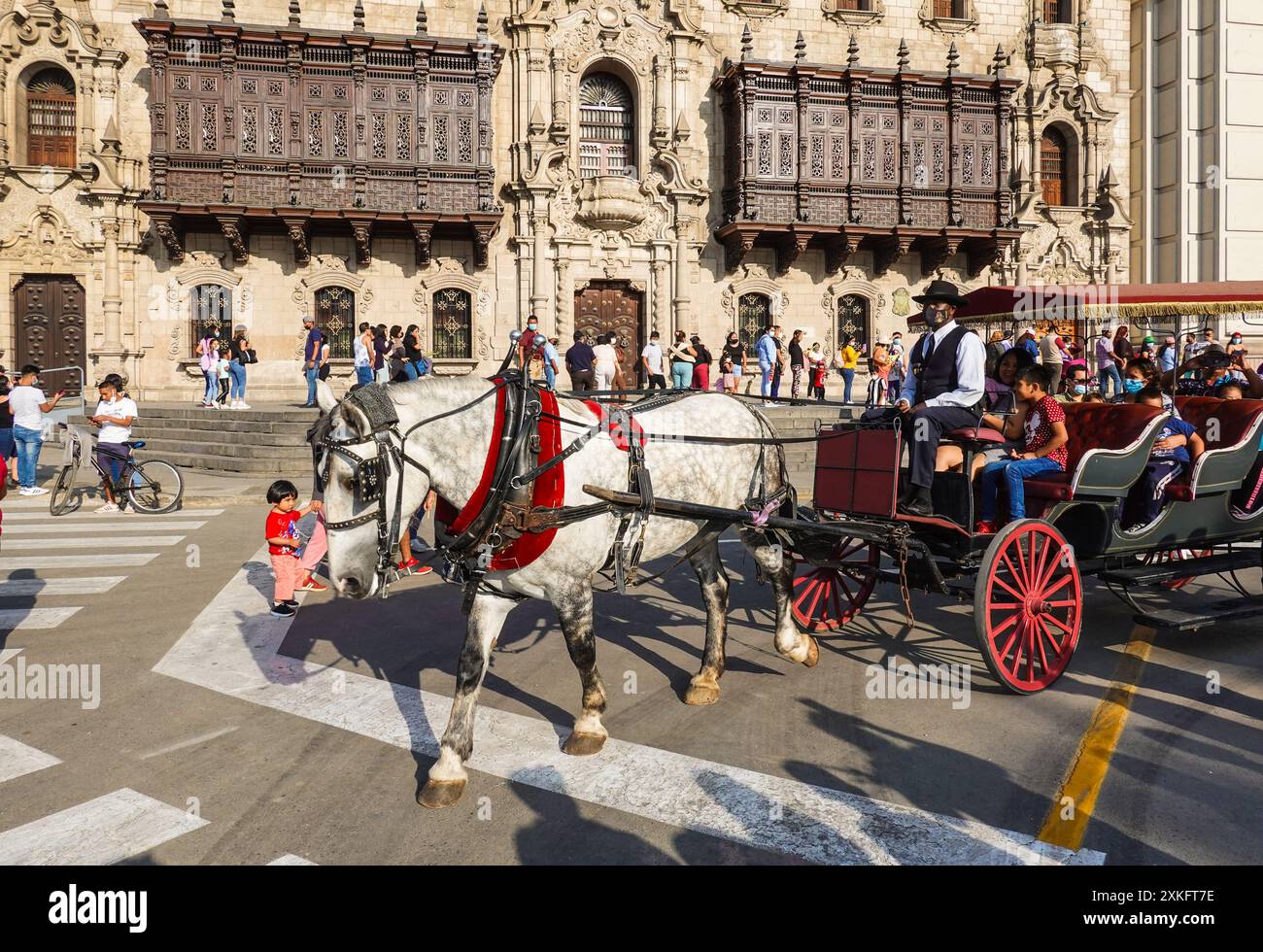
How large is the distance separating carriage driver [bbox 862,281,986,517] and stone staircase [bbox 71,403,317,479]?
39.7ft

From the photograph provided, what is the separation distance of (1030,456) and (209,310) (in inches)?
884

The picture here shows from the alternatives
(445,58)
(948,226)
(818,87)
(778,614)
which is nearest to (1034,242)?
(948,226)

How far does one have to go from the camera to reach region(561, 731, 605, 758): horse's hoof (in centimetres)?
418

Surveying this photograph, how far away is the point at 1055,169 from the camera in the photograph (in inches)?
1057

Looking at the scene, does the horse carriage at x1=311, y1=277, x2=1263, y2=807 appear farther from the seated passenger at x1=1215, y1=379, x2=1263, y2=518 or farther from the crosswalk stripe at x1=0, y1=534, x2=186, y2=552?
the crosswalk stripe at x1=0, y1=534, x2=186, y2=552

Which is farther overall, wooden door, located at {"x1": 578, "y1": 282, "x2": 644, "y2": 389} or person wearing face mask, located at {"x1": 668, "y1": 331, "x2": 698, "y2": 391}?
wooden door, located at {"x1": 578, "y1": 282, "x2": 644, "y2": 389}

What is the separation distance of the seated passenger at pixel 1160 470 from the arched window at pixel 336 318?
67.8ft

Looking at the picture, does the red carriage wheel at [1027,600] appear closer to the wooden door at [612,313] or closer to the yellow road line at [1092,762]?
the yellow road line at [1092,762]

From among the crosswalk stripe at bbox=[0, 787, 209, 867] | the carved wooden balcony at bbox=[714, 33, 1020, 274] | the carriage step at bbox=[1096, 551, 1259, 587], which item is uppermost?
the carved wooden balcony at bbox=[714, 33, 1020, 274]

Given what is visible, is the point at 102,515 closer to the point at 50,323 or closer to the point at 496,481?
the point at 496,481

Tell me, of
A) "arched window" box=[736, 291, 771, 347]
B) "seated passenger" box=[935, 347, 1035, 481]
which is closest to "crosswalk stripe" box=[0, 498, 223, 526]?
"seated passenger" box=[935, 347, 1035, 481]

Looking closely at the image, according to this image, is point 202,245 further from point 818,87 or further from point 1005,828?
point 1005,828
